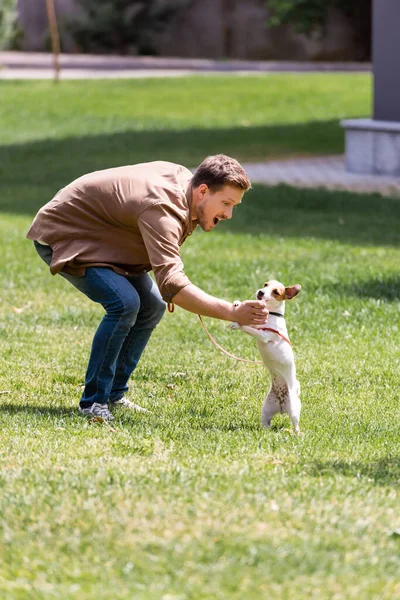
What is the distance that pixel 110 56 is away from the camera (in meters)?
36.7

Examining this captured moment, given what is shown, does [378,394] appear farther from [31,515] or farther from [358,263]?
[358,263]

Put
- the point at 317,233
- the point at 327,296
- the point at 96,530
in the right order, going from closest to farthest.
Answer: the point at 96,530, the point at 327,296, the point at 317,233

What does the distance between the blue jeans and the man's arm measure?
53 cm

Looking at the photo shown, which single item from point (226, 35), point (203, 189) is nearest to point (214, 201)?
point (203, 189)

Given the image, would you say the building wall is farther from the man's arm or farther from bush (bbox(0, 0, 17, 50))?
the man's arm

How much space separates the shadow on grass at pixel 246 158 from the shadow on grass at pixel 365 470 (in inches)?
248

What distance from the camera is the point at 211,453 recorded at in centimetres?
500

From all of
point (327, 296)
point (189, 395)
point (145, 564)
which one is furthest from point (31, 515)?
point (327, 296)

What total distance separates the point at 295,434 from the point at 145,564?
189 centimetres

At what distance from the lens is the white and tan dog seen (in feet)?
16.9

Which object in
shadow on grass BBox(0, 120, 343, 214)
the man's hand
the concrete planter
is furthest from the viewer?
shadow on grass BBox(0, 120, 343, 214)

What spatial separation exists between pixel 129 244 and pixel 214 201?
22.7 inches

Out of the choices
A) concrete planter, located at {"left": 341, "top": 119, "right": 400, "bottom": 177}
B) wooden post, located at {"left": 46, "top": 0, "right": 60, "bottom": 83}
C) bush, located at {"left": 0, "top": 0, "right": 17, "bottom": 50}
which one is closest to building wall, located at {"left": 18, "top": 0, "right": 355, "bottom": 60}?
bush, located at {"left": 0, "top": 0, "right": 17, "bottom": 50}

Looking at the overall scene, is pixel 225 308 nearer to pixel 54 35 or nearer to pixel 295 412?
pixel 295 412
